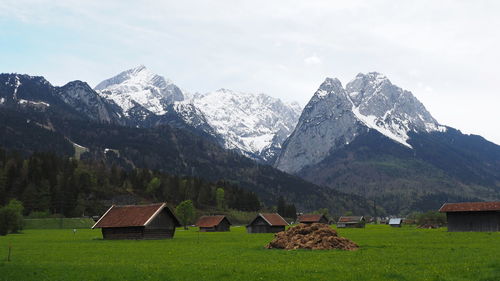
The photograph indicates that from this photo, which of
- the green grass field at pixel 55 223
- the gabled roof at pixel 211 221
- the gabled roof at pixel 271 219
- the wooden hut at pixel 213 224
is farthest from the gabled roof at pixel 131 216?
the green grass field at pixel 55 223

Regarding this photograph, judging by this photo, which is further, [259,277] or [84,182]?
[84,182]

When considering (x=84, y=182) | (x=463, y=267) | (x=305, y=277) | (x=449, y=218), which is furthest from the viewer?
(x=84, y=182)

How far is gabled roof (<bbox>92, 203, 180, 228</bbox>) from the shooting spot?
245 ft

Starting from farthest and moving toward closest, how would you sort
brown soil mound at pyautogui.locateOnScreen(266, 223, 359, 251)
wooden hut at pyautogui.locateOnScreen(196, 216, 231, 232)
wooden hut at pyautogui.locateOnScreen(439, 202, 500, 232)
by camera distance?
1. wooden hut at pyautogui.locateOnScreen(196, 216, 231, 232)
2. wooden hut at pyautogui.locateOnScreen(439, 202, 500, 232)
3. brown soil mound at pyautogui.locateOnScreen(266, 223, 359, 251)

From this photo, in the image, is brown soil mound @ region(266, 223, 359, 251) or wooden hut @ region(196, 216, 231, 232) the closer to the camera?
brown soil mound @ region(266, 223, 359, 251)

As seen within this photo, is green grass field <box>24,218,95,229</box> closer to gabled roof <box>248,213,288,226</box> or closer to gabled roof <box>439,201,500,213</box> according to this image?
gabled roof <box>248,213,288,226</box>

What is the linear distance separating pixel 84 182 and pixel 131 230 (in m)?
126

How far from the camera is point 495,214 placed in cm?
8719

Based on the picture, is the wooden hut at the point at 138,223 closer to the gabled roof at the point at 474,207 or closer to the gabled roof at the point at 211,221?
the gabled roof at the point at 474,207

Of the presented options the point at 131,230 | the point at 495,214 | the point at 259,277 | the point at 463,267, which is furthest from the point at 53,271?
the point at 495,214

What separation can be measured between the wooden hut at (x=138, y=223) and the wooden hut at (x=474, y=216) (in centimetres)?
5308

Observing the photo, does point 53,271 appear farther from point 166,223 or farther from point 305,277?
point 166,223

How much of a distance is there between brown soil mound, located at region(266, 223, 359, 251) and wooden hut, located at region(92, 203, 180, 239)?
2785cm

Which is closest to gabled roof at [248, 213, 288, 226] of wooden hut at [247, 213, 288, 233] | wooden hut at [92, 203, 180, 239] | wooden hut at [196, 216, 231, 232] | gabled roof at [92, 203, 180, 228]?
wooden hut at [247, 213, 288, 233]
